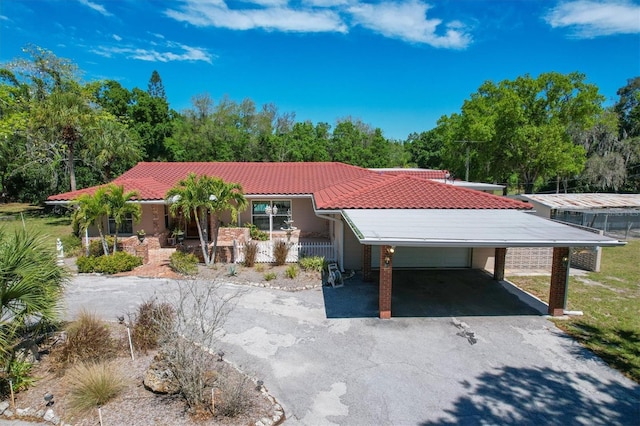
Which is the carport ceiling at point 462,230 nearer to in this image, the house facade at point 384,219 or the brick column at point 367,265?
the house facade at point 384,219

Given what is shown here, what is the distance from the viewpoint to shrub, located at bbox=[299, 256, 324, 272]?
49.3ft

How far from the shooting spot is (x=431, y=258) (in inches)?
635

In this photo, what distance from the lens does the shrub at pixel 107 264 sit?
50.6ft

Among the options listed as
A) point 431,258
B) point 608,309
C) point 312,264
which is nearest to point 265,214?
point 312,264

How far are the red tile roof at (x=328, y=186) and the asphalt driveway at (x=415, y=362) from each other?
4104 millimetres

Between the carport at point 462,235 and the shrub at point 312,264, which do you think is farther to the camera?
the shrub at point 312,264

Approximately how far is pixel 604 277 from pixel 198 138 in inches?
1703

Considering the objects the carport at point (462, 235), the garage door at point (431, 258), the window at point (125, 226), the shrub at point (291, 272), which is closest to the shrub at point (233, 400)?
the carport at point (462, 235)

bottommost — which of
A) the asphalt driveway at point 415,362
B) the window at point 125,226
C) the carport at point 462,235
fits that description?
the asphalt driveway at point 415,362

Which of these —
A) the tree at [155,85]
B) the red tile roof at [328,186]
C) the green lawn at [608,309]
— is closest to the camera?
the green lawn at [608,309]

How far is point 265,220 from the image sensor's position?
2092 cm

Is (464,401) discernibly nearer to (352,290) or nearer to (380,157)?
(352,290)

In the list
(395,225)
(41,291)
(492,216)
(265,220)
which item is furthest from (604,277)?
(41,291)

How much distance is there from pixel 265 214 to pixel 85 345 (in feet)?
42.9
